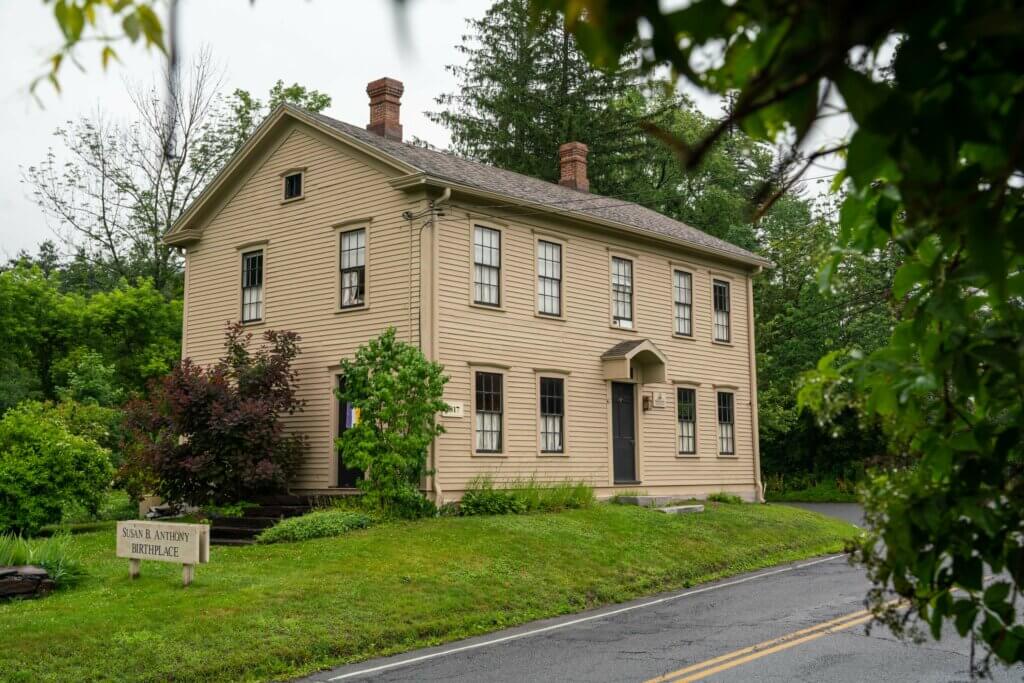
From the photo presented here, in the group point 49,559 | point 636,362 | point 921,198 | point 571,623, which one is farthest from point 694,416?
point 921,198

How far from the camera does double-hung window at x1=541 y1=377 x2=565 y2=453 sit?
22.8m

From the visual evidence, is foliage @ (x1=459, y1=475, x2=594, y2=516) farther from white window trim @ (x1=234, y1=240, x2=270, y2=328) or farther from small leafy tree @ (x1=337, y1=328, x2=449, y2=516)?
white window trim @ (x1=234, y1=240, x2=270, y2=328)

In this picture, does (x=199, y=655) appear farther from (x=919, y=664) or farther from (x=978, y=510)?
(x=978, y=510)

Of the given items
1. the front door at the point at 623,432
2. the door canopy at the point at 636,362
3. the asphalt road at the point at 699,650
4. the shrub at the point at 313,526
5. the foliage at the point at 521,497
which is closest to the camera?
the asphalt road at the point at 699,650

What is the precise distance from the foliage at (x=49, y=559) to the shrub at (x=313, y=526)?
145 inches

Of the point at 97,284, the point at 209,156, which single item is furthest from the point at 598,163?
the point at 97,284

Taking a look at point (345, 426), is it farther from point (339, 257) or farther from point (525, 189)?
point (525, 189)

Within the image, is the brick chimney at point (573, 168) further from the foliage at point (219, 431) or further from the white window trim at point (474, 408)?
→ the foliage at point (219, 431)

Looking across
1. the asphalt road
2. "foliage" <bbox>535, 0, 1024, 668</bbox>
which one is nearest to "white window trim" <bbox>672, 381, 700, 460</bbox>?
the asphalt road

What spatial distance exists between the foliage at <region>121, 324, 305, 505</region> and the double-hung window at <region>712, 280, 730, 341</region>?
1197 cm

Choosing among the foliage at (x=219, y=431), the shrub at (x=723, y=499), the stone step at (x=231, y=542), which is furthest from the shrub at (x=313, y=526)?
the shrub at (x=723, y=499)

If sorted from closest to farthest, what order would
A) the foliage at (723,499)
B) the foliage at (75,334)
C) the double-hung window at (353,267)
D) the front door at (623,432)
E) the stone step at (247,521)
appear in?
the stone step at (247,521)
the double-hung window at (353,267)
the front door at (623,432)
the foliage at (723,499)
the foliage at (75,334)

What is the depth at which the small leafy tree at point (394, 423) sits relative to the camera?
18688 mm

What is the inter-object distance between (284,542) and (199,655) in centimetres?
665
